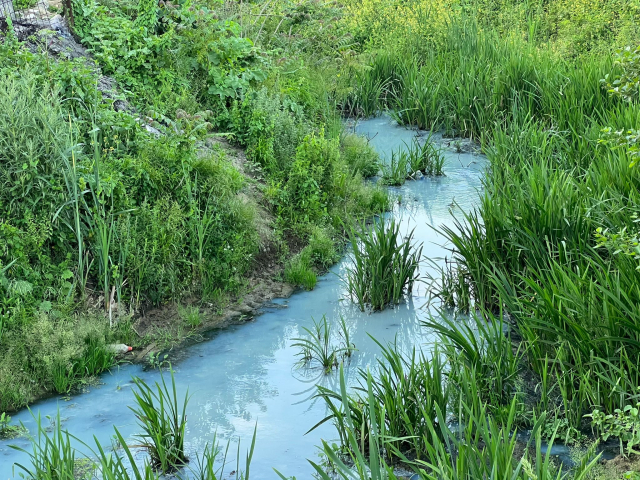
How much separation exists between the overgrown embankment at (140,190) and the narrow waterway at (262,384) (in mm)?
259

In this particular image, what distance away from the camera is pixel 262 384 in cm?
437

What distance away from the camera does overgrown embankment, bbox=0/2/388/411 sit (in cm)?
468

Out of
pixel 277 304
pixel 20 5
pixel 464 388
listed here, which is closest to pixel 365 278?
pixel 277 304

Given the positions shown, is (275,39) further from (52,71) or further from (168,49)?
(52,71)

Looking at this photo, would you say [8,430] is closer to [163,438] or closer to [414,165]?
[163,438]

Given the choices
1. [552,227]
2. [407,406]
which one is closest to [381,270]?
[552,227]

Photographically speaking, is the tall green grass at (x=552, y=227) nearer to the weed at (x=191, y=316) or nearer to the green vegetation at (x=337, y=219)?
the green vegetation at (x=337, y=219)

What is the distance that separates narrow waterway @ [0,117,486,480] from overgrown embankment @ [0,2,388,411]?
259 millimetres

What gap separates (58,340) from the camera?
175 inches

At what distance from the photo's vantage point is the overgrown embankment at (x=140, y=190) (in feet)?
15.4

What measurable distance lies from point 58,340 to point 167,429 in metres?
1.37

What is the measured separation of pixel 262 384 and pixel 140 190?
1992mm

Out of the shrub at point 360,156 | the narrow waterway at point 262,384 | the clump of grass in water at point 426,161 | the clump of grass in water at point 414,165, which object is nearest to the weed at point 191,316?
the narrow waterway at point 262,384

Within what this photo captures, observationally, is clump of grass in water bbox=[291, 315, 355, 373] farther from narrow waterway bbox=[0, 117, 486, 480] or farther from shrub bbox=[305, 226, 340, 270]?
shrub bbox=[305, 226, 340, 270]
